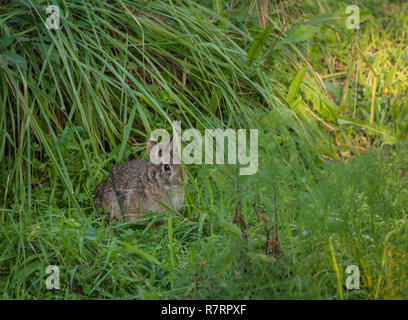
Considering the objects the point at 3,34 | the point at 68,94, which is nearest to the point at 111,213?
the point at 68,94

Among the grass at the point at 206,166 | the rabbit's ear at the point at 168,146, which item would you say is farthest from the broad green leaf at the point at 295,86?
the rabbit's ear at the point at 168,146

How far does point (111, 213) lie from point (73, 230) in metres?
0.58

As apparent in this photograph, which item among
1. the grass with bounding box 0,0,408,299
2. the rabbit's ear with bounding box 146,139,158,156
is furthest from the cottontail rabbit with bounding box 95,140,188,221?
the grass with bounding box 0,0,408,299

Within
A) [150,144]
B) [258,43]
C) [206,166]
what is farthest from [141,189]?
[258,43]

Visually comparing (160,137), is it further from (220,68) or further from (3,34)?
(3,34)

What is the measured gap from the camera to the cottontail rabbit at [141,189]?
3.75 m

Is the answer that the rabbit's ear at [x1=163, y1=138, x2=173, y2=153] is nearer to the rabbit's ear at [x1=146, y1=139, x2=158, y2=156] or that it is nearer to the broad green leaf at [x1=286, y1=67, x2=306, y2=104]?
the rabbit's ear at [x1=146, y1=139, x2=158, y2=156]

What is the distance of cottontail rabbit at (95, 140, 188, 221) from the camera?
148 inches

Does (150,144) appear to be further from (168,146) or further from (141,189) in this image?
(141,189)

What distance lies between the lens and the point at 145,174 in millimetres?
3859

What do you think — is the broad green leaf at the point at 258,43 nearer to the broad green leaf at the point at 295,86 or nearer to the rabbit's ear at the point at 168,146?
the broad green leaf at the point at 295,86

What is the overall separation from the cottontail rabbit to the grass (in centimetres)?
11

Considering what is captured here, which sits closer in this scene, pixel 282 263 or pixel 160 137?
pixel 282 263

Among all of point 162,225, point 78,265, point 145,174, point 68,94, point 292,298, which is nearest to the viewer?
point 292,298
